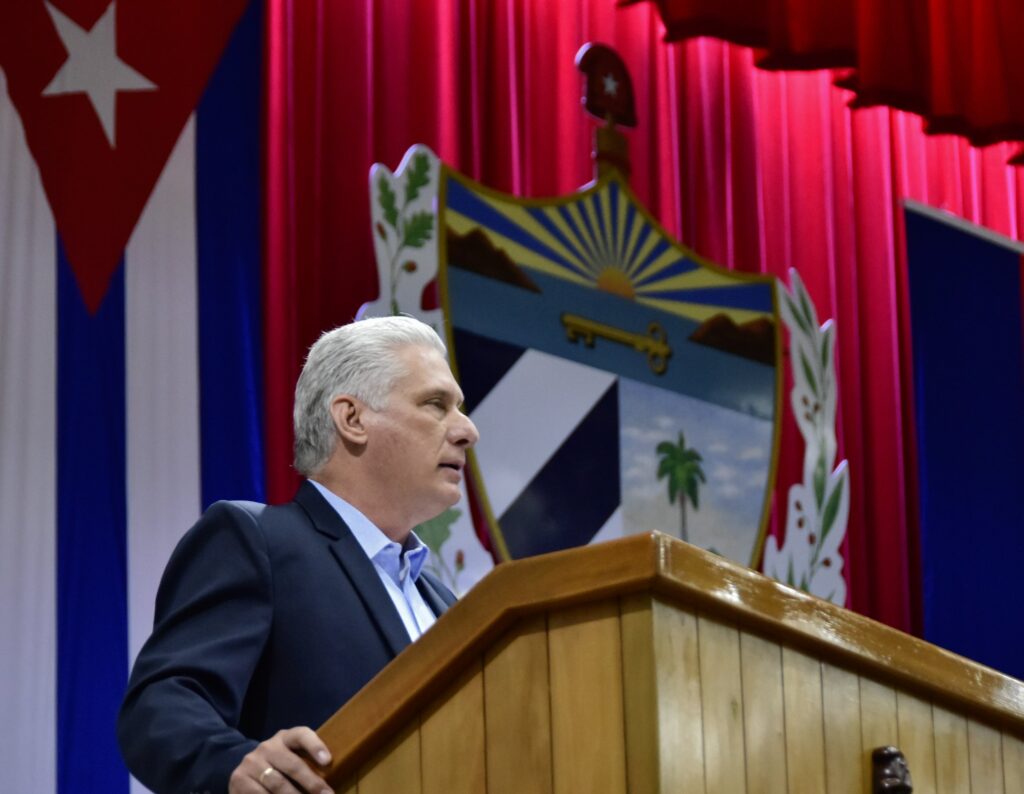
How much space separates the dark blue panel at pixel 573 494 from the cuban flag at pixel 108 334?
2.32 ft

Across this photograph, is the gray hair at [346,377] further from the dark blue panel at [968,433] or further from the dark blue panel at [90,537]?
the dark blue panel at [968,433]

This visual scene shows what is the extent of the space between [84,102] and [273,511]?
2.05 metres

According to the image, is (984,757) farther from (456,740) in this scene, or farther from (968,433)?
(968,433)

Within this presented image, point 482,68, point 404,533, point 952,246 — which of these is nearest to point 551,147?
point 482,68

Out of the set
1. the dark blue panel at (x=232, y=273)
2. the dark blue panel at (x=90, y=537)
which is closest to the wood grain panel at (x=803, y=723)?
the dark blue panel at (x=90, y=537)

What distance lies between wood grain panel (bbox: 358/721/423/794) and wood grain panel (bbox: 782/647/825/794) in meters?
0.33

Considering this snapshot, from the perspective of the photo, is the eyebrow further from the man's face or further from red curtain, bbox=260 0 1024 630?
red curtain, bbox=260 0 1024 630

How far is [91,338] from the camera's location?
3.63 m

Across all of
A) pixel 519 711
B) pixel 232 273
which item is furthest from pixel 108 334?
pixel 519 711

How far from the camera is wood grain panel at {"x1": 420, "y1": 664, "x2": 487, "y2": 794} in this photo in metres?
1.39

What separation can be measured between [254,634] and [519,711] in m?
0.52

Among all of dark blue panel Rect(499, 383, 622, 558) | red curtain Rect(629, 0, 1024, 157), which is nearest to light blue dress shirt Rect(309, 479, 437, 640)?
dark blue panel Rect(499, 383, 622, 558)

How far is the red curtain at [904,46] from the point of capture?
454 cm

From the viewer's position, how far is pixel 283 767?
4.75 ft
